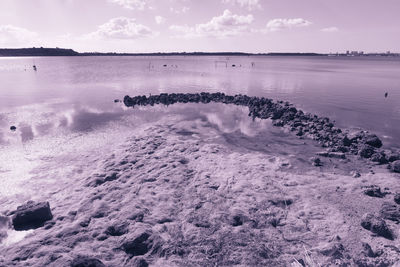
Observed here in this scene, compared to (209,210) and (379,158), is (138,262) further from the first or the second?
(379,158)

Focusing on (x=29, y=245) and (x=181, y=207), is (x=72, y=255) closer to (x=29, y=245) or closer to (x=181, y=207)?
(x=29, y=245)

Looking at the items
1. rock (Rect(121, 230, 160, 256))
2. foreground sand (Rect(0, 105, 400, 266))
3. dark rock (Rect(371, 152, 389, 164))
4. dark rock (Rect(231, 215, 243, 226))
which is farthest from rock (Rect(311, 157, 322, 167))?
rock (Rect(121, 230, 160, 256))

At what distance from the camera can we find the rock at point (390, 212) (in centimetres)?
981

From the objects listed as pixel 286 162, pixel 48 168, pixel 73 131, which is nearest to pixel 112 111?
pixel 73 131

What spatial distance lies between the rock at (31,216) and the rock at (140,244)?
398cm

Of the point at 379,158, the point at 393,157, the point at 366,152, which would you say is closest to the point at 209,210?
the point at 379,158

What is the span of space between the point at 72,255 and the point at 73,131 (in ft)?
53.5

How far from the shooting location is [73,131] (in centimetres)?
2195

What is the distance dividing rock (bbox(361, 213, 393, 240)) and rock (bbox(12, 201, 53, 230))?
12.5 meters

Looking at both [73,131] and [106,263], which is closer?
[106,263]

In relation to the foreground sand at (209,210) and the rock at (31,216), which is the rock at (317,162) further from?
the rock at (31,216)

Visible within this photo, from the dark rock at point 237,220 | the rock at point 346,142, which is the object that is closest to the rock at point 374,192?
the dark rock at point 237,220

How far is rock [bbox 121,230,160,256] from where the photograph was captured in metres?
8.34

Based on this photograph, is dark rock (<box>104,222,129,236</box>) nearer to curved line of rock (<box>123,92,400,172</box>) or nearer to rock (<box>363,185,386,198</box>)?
rock (<box>363,185,386,198</box>)
